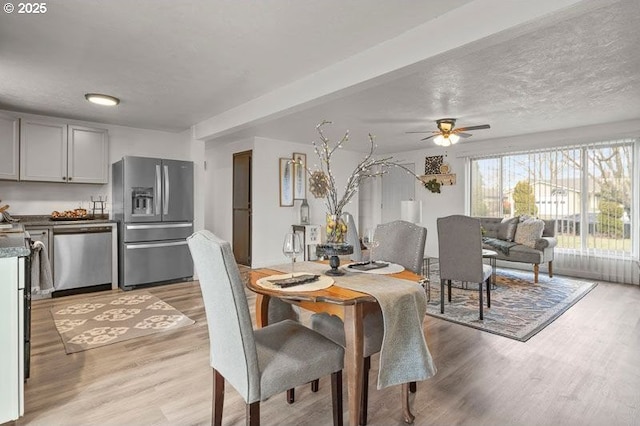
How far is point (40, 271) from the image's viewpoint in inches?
96.7

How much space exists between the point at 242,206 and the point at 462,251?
4184 millimetres

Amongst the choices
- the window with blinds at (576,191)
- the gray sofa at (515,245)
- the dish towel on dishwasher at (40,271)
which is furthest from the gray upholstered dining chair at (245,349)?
the window with blinds at (576,191)

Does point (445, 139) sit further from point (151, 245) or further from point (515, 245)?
point (151, 245)

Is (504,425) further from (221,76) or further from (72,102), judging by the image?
(72,102)

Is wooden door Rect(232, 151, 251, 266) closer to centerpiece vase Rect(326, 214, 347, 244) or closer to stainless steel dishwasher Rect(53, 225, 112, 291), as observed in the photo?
stainless steel dishwasher Rect(53, 225, 112, 291)

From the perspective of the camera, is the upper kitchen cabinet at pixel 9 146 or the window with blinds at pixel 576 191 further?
the window with blinds at pixel 576 191

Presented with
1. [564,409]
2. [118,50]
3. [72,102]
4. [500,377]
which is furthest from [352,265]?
[72,102]

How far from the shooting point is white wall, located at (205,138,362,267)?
613cm

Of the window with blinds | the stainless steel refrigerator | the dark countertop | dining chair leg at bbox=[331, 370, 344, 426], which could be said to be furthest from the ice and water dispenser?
the window with blinds

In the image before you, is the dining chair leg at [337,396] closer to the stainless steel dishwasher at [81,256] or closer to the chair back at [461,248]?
the chair back at [461,248]

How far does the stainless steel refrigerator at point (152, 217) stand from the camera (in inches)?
178

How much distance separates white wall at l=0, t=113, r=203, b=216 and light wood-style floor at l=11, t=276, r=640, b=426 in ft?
7.30

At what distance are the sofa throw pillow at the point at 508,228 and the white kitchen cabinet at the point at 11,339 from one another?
6.09 metres

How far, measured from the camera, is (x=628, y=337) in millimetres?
2982
